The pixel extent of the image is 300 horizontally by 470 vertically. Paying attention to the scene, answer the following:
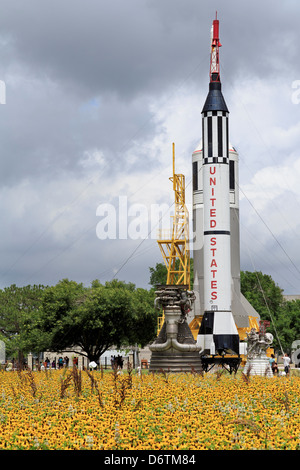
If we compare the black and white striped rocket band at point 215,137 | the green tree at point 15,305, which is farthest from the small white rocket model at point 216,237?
the green tree at point 15,305

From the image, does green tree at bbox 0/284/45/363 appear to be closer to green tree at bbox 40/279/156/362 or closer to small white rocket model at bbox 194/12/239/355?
green tree at bbox 40/279/156/362

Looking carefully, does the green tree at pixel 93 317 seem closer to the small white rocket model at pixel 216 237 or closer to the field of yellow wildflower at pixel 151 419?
the small white rocket model at pixel 216 237

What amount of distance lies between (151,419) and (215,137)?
32.1 metres

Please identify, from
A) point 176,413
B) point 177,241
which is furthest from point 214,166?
point 176,413

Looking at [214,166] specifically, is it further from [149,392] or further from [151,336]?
[149,392]

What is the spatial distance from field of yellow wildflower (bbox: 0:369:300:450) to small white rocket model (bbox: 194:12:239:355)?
22.1 meters

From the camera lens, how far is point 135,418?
48.3 feet

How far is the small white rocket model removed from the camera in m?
43.5

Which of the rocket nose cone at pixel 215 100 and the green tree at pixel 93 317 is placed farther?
the green tree at pixel 93 317

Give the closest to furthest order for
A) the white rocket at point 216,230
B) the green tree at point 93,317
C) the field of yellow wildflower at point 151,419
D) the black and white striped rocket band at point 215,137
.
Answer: the field of yellow wildflower at point 151,419 → the white rocket at point 216,230 → the black and white striped rocket band at point 215,137 → the green tree at point 93,317

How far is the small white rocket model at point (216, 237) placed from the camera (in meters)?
43.5

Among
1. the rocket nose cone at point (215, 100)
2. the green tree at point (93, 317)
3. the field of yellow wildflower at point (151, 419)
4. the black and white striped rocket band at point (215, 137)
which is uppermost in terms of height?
the rocket nose cone at point (215, 100)

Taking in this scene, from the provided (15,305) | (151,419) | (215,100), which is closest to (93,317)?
(215,100)
